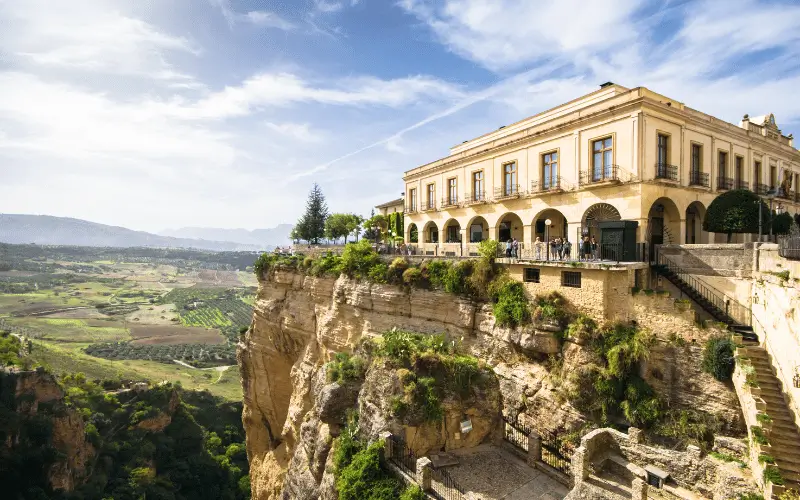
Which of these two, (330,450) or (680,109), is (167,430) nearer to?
(330,450)

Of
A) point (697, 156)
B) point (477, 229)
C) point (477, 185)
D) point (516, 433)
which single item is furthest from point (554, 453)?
point (477, 185)

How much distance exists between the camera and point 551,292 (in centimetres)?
1703

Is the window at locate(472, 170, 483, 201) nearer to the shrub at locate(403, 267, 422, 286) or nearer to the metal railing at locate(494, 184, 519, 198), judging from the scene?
the metal railing at locate(494, 184, 519, 198)

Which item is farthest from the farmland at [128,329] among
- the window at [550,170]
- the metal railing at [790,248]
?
the metal railing at [790,248]

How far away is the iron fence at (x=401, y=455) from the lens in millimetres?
12570

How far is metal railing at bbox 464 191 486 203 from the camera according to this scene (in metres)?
26.2

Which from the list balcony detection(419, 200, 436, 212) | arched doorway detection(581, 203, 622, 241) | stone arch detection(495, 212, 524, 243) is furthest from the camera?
balcony detection(419, 200, 436, 212)

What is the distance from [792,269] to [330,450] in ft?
52.9

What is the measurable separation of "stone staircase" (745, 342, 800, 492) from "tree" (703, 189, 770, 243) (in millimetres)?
6504

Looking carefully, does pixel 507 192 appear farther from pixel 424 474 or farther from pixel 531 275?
pixel 424 474

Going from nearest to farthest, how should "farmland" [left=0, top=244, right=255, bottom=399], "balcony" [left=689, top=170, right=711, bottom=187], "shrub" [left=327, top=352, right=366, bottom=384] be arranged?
"shrub" [left=327, top=352, right=366, bottom=384] → "balcony" [left=689, top=170, right=711, bottom=187] → "farmland" [left=0, top=244, right=255, bottom=399]

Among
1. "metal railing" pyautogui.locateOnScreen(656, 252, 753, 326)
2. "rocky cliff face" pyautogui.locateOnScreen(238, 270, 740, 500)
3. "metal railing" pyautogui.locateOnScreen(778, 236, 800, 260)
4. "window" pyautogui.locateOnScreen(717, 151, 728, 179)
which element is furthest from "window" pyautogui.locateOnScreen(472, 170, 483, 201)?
"metal railing" pyautogui.locateOnScreen(778, 236, 800, 260)

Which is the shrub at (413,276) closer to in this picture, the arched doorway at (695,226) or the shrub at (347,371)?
the shrub at (347,371)

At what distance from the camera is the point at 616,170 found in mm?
18172
